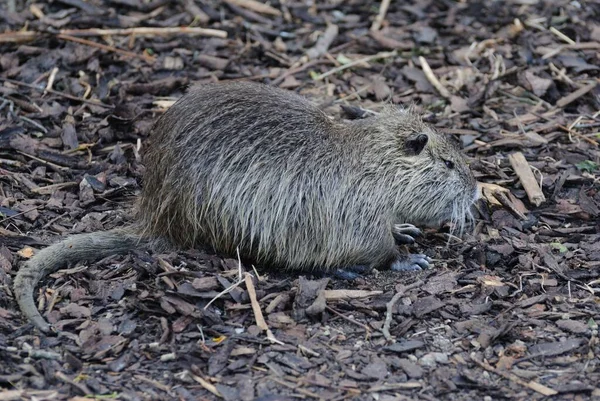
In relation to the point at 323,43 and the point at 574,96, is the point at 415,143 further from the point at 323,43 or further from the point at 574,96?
the point at 323,43

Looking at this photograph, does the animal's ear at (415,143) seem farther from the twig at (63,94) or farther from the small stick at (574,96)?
the twig at (63,94)

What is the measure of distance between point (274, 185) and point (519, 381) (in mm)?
1798

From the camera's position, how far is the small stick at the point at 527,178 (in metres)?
6.14

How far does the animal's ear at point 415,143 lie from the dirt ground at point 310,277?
68 cm

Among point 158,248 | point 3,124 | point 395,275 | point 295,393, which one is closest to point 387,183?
point 395,275

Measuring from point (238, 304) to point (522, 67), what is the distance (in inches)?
156

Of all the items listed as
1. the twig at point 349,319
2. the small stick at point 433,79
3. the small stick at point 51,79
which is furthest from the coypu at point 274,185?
the small stick at point 51,79

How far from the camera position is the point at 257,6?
8547 mm

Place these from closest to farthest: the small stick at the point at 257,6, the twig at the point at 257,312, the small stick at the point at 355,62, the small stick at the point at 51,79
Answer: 1. the twig at the point at 257,312
2. the small stick at the point at 51,79
3. the small stick at the point at 355,62
4. the small stick at the point at 257,6

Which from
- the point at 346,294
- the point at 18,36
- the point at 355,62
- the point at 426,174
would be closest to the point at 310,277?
the point at 346,294

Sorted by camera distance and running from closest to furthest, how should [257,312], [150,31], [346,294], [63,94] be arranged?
[257,312] → [346,294] → [63,94] → [150,31]

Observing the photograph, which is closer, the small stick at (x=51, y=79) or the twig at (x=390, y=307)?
the twig at (x=390, y=307)

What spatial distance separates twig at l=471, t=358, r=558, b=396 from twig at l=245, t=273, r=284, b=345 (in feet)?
3.30

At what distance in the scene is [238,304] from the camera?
4840 millimetres
